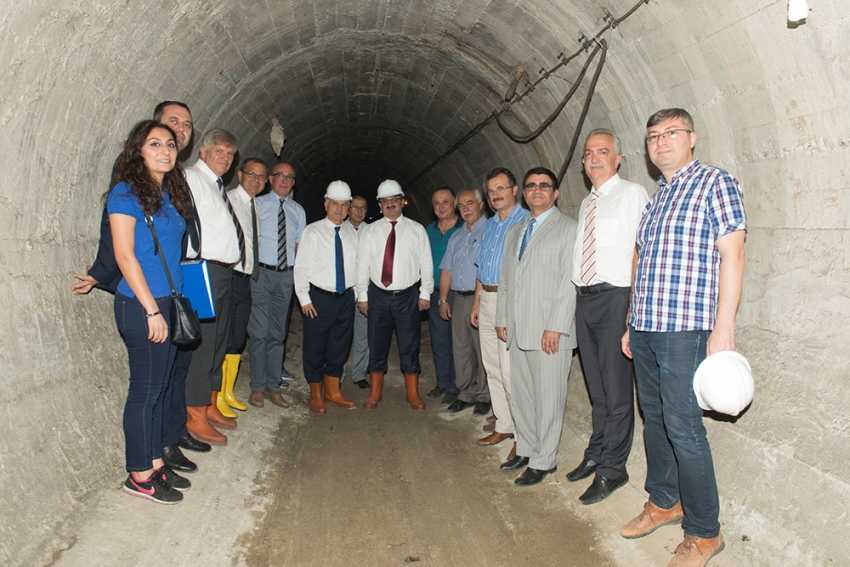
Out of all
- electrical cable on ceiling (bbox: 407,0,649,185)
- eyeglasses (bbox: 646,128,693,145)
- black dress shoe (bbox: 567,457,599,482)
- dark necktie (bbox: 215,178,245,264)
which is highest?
electrical cable on ceiling (bbox: 407,0,649,185)

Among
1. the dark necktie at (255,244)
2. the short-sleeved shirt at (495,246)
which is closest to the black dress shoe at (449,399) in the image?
the short-sleeved shirt at (495,246)

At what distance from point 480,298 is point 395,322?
1218 millimetres

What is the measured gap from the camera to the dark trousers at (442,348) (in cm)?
602

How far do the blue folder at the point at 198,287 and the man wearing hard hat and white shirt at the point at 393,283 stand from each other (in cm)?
→ 205

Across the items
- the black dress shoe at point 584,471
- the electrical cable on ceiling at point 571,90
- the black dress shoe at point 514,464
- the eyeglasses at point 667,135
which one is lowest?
the black dress shoe at point 514,464

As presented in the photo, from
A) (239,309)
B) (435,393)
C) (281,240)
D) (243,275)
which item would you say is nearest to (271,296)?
(281,240)

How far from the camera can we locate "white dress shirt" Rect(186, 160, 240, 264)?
4.10m

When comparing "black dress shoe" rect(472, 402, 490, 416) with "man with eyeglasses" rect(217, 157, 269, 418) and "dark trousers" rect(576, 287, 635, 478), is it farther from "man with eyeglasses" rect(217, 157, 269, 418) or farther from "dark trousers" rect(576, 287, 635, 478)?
"man with eyeglasses" rect(217, 157, 269, 418)

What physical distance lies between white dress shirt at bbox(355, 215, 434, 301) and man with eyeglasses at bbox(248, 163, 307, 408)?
2.35 feet

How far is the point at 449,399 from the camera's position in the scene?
580 centimetres

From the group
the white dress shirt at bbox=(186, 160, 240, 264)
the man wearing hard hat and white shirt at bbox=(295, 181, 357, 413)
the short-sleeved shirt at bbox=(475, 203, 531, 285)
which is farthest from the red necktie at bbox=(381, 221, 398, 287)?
the white dress shirt at bbox=(186, 160, 240, 264)

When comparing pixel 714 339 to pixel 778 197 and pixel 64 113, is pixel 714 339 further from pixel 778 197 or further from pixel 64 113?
pixel 64 113

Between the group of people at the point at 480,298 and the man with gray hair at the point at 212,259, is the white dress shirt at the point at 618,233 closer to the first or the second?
the group of people at the point at 480,298

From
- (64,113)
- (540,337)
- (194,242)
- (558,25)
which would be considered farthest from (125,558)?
(558,25)
